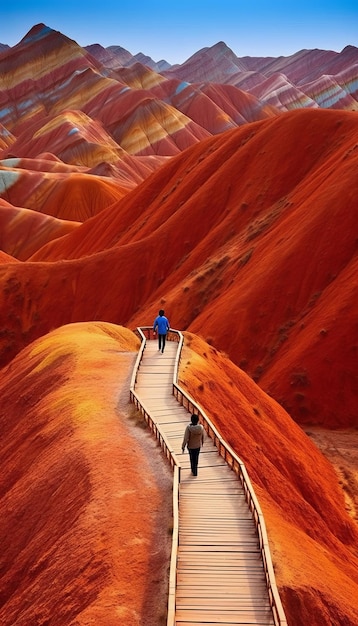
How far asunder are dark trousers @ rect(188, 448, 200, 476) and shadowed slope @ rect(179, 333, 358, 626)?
202cm

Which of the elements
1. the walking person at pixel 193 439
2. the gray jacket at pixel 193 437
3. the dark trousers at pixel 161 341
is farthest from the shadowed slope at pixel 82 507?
the dark trousers at pixel 161 341

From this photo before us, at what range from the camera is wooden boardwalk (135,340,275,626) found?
9.34m

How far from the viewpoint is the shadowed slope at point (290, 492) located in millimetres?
11602

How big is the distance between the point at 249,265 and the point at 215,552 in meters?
34.9

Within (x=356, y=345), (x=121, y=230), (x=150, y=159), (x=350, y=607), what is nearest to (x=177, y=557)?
(x=350, y=607)

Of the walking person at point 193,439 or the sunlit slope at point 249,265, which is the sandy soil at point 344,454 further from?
the walking person at point 193,439

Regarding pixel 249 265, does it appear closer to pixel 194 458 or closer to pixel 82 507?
pixel 194 458

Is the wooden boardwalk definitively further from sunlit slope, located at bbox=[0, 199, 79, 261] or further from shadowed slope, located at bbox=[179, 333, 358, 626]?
sunlit slope, located at bbox=[0, 199, 79, 261]

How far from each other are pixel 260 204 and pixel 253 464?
36040 millimetres

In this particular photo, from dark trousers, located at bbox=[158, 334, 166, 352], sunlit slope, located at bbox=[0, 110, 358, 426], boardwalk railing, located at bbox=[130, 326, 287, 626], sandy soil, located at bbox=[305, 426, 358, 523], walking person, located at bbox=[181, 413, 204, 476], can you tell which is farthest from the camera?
sunlit slope, located at bbox=[0, 110, 358, 426]

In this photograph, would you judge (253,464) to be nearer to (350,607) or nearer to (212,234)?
(350,607)

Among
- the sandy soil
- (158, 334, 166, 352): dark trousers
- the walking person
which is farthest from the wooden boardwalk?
Answer: the sandy soil

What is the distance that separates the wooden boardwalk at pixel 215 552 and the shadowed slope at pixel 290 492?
980 millimetres

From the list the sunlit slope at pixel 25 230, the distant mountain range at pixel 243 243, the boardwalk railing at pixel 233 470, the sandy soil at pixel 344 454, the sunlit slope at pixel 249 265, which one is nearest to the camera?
the boardwalk railing at pixel 233 470
